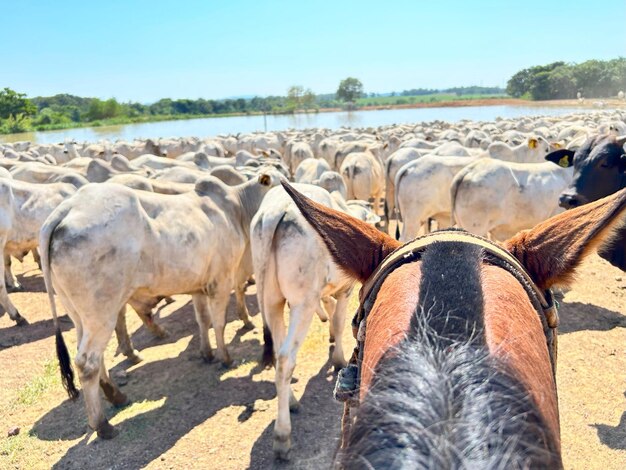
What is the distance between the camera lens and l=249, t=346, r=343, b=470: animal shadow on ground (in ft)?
14.0

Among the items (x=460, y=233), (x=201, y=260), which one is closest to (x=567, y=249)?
(x=460, y=233)

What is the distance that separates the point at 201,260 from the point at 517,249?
4.42 m

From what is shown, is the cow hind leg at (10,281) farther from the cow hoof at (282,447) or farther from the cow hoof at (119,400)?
the cow hoof at (282,447)

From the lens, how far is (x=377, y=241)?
1.81 meters

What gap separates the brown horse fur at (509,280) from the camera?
3.51 feet

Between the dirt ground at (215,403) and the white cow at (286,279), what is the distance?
24.2 inches

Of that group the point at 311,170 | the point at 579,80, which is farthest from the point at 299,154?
the point at 579,80

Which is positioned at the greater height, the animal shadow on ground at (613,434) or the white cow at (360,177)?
the white cow at (360,177)

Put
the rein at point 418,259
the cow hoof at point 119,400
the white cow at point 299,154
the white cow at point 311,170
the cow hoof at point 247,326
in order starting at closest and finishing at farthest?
the rein at point 418,259, the cow hoof at point 119,400, the cow hoof at point 247,326, the white cow at point 311,170, the white cow at point 299,154

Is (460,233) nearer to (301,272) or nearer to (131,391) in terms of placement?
(301,272)

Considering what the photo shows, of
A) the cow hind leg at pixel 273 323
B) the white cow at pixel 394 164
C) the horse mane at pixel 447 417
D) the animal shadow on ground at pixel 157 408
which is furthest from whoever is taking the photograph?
the white cow at pixel 394 164

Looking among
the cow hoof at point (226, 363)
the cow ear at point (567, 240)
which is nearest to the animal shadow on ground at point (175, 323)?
the cow hoof at point (226, 363)

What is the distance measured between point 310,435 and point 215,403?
130 centimetres

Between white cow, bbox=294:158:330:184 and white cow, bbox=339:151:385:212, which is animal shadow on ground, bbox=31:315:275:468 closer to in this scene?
white cow, bbox=294:158:330:184
